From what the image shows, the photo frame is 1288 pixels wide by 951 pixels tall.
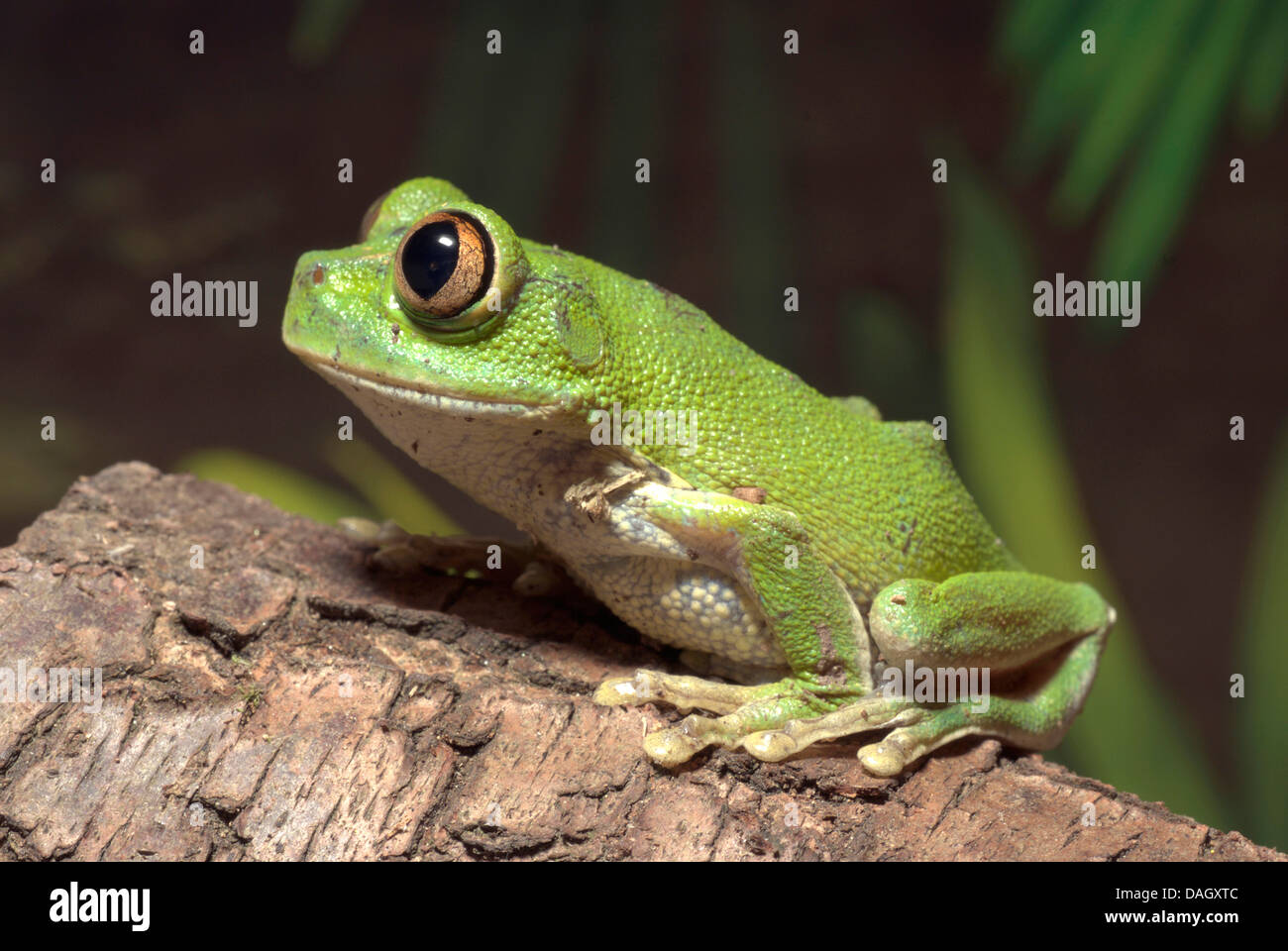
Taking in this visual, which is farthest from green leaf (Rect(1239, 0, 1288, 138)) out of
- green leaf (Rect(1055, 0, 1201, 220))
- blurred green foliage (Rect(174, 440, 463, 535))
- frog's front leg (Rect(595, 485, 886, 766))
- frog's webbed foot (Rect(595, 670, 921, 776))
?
blurred green foliage (Rect(174, 440, 463, 535))

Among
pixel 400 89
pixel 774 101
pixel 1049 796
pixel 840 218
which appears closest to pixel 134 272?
pixel 400 89

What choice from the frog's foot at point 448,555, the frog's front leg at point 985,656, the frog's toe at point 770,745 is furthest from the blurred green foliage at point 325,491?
the frog's front leg at point 985,656

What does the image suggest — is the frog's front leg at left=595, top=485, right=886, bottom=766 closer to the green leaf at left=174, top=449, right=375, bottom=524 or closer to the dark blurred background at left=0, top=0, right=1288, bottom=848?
the green leaf at left=174, top=449, right=375, bottom=524

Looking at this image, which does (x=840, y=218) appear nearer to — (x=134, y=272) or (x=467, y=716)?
(x=134, y=272)

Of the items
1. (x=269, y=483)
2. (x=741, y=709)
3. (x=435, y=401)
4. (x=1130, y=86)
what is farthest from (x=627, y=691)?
(x=1130, y=86)

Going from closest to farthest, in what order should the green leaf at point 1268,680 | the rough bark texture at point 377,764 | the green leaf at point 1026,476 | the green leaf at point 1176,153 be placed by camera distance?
the rough bark texture at point 377,764
the green leaf at point 1176,153
the green leaf at point 1268,680
the green leaf at point 1026,476

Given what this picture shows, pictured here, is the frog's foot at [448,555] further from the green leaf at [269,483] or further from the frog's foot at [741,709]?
the green leaf at [269,483]
